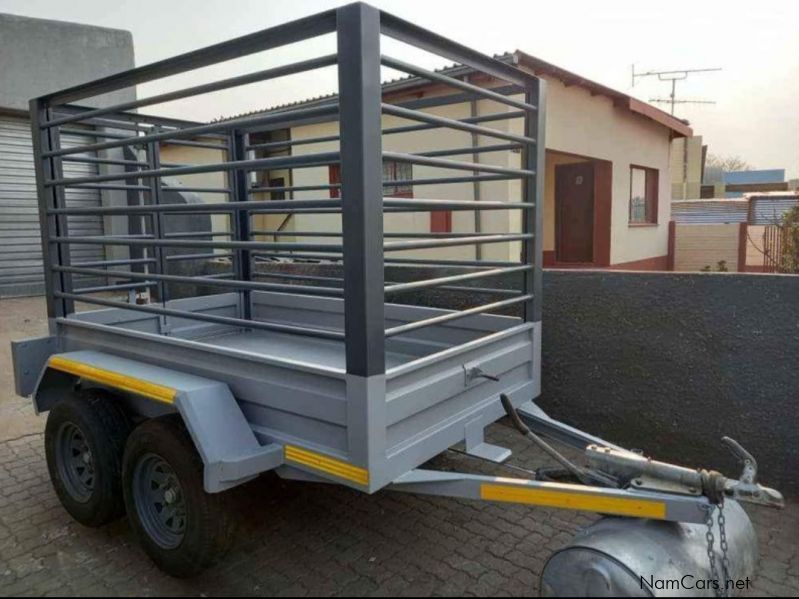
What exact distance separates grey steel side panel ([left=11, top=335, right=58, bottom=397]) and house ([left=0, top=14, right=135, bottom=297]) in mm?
6969

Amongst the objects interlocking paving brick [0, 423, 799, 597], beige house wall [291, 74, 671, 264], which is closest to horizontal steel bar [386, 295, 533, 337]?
interlocking paving brick [0, 423, 799, 597]

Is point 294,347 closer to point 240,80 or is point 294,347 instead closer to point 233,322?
point 233,322

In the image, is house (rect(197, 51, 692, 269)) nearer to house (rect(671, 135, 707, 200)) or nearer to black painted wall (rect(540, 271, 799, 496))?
black painted wall (rect(540, 271, 799, 496))

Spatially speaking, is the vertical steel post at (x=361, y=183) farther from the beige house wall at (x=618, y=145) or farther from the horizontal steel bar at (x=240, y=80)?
the beige house wall at (x=618, y=145)

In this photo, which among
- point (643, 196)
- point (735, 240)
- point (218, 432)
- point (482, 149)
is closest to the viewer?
point (218, 432)

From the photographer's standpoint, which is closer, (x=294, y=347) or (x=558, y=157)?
(x=294, y=347)

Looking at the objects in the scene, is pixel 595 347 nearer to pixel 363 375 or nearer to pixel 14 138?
pixel 363 375

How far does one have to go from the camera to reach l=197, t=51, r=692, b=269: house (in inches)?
351

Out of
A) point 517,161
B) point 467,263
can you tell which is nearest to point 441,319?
point 467,263

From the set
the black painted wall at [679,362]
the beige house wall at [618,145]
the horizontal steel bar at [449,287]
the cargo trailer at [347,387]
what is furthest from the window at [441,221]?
the cargo trailer at [347,387]

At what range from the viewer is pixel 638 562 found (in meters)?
2.22

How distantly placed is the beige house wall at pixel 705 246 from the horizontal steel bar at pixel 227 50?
14453 mm
